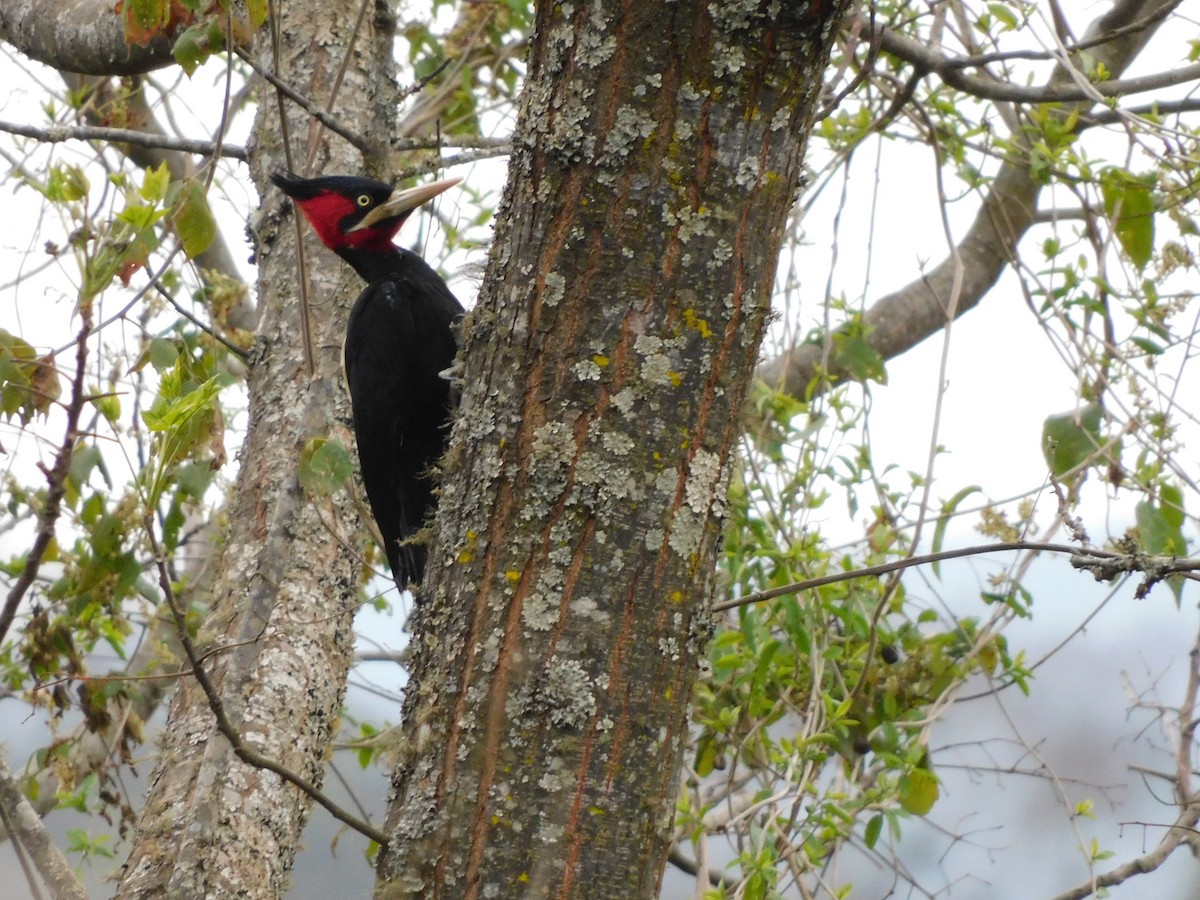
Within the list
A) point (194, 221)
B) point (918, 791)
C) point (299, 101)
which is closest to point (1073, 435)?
point (918, 791)

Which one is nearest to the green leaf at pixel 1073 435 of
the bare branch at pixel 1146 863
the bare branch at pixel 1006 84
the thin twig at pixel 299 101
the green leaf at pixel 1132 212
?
the green leaf at pixel 1132 212

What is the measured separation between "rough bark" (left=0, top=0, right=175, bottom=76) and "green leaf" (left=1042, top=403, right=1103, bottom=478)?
6.78ft

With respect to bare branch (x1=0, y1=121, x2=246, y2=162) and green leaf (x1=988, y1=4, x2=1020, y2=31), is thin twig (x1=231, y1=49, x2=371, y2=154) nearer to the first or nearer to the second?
bare branch (x1=0, y1=121, x2=246, y2=162)

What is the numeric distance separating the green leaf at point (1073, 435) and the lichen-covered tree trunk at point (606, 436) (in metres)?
1.32

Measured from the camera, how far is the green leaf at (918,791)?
253 cm

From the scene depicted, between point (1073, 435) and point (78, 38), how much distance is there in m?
2.42

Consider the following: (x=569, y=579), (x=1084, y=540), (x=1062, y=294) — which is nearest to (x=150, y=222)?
(x=569, y=579)

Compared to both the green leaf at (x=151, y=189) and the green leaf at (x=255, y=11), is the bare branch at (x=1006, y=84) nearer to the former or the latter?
the green leaf at (x=255, y=11)

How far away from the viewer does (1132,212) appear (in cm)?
252

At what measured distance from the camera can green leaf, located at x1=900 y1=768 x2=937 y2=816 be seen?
253cm

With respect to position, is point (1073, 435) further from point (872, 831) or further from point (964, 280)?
point (964, 280)

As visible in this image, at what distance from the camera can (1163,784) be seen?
3371 mm

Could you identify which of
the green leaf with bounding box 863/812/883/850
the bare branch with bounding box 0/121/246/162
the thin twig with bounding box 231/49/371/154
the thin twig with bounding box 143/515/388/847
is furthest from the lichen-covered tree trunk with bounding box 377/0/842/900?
the green leaf with bounding box 863/812/883/850

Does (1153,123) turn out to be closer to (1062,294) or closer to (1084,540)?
(1062,294)
